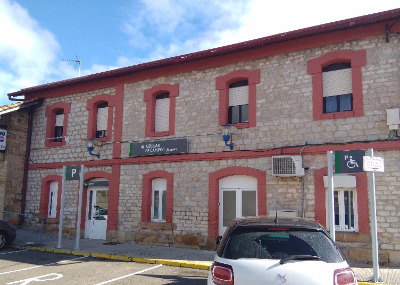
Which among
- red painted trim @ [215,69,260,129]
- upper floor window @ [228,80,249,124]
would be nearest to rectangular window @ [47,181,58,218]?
red painted trim @ [215,69,260,129]

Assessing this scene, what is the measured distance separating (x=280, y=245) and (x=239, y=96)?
865 centimetres

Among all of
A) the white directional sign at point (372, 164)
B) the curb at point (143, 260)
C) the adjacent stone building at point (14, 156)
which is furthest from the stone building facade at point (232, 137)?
the white directional sign at point (372, 164)

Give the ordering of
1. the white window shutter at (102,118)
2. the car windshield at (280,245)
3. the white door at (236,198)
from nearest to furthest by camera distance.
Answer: the car windshield at (280,245), the white door at (236,198), the white window shutter at (102,118)

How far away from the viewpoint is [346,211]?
407 inches

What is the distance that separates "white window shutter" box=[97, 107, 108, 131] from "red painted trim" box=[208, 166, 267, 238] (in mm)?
5606

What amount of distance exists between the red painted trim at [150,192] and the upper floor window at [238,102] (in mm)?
3080

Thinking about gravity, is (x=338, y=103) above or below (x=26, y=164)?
above

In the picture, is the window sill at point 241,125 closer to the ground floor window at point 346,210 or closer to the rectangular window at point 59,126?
the ground floor window at point 346,210

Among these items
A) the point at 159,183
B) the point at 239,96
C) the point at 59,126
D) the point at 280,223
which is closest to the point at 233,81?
the point at 239,96

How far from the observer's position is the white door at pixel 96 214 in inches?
569

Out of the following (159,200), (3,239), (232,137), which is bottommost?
(3,239)

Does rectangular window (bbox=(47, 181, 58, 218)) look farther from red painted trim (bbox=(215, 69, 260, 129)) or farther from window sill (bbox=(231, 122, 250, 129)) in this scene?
window sill (bbox=(231, 122, 250, 129))

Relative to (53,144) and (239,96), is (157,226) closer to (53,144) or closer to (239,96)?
(239,96)

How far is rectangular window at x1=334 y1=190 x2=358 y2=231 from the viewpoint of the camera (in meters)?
10.2
